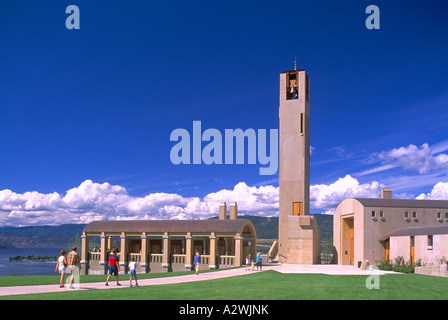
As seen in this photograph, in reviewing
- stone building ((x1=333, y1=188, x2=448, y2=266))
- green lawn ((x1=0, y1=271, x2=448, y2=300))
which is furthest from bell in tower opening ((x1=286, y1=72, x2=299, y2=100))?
green lawn ((x1=0, y1=271, x2=448, y2=300))

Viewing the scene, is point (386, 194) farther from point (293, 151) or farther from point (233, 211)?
point (233, 211)

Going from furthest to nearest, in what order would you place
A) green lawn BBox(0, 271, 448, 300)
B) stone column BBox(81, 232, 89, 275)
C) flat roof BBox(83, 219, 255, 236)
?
stone column BBox(81, 232, 89, 275), flat roof BBox(83, 219, 255, 236), green lawn BBox(0, 271, 448, 300)

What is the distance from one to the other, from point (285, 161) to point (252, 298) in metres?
43.6

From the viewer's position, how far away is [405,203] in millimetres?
50375

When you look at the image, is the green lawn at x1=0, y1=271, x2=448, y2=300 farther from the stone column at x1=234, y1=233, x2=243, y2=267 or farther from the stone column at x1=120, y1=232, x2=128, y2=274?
the stone column at x1=120, y1=232, x2=128, y2=274

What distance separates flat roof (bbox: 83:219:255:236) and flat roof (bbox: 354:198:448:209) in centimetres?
1473

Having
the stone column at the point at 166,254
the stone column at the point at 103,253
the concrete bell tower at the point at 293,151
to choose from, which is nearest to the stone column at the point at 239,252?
the stone column at the point at 166,254

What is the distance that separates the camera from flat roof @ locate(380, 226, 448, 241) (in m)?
39.2

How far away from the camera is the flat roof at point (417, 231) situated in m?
39.2

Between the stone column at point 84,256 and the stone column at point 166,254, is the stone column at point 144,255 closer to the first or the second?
the stone column at point 166,254

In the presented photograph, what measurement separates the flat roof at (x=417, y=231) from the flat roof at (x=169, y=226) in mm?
15179

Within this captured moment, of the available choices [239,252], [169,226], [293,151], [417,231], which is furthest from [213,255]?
[293,151]

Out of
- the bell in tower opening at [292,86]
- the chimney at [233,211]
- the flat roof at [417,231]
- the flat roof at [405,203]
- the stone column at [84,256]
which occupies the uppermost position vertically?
the bell in tower opening at [292,86]
